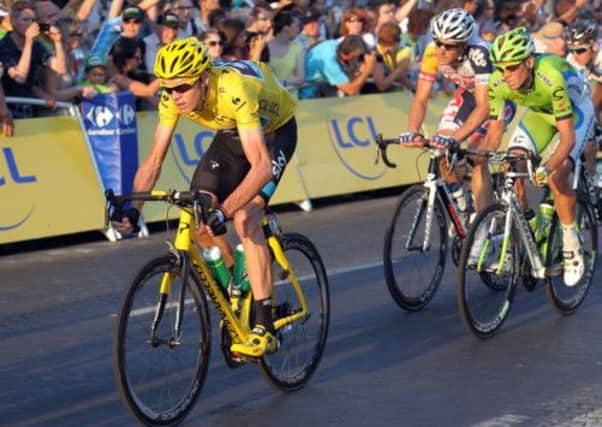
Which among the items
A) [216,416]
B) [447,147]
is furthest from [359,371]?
[447,147]

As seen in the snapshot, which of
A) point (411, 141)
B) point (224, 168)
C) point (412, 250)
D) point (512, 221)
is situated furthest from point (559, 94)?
point (224, 168)

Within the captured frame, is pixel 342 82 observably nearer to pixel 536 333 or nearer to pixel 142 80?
pixel 142 80

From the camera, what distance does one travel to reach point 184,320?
6645 mm

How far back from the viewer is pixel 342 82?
15.4 meters

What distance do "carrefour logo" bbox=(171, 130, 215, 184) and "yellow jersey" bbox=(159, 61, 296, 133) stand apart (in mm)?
6069

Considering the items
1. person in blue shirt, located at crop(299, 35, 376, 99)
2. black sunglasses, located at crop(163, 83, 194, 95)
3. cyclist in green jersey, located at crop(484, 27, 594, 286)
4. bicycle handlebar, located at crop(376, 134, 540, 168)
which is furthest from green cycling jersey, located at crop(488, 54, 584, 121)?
person in blue shirt, located at crop(299, 35, 376, 99)

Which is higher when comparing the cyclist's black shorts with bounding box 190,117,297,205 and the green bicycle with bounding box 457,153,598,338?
the cyclist's black shorts with bounding box 190,117,297,205

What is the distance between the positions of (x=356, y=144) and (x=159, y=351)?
888 cm

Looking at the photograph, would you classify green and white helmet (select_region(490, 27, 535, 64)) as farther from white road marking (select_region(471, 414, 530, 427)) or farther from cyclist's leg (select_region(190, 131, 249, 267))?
white road marking (select_region(471, 414, 530, 427))

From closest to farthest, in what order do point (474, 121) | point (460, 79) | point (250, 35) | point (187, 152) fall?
point (474, 121)
point (460, 79)
point (187, 152)
point (250, 35)

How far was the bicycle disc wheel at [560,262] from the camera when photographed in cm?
926

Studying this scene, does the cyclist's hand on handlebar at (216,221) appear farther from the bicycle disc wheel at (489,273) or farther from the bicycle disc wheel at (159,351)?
the bicycle disc wheel at (489,273)

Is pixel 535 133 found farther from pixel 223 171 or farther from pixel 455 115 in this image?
pixel 223 171

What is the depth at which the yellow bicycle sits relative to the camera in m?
6.38
